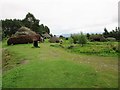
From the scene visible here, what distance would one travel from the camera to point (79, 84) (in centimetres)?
1248

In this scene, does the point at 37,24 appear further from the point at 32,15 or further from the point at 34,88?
Result: the point at 34,88

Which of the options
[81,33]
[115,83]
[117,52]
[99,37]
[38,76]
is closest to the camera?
[115,83]

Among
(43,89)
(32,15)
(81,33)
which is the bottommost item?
(43,89)

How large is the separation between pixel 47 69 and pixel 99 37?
132 ft

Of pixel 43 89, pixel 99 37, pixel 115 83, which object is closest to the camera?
pixel 43 89

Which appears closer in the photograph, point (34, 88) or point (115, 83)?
point (34, 88)

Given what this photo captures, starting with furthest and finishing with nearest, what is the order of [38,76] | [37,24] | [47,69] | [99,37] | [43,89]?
[37,24]
[99,37]
[47,69]
[38,76]
[43,89]

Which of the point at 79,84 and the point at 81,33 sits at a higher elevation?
the point at 81,33

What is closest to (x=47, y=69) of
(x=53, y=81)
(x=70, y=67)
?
(x=70, y=67)

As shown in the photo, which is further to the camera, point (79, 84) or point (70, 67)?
A: point (70, 67)

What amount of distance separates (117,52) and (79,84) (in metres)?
16.2

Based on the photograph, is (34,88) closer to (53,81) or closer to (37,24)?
(53,81)

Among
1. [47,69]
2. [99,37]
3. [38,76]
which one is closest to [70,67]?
[47,69]

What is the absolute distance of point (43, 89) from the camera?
11891 mm
